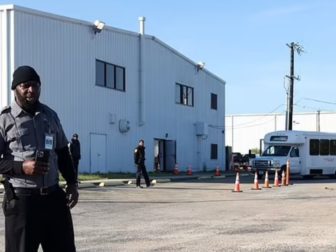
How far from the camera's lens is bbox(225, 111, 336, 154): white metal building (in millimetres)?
90188

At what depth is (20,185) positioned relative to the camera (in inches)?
183

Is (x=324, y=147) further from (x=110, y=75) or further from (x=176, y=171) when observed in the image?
(x=110, y=75)

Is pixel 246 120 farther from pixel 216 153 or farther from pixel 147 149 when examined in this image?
pixel 147 149

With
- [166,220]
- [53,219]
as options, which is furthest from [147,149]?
[53,219]

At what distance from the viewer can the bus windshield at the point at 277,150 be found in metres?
34.7

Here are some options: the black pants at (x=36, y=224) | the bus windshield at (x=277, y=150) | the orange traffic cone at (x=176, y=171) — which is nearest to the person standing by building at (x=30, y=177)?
the black pants at (x=36, y=224)

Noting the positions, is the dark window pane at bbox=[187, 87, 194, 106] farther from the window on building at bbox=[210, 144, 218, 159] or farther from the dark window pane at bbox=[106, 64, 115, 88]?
the dark window pane at bbox=[106, 64, 115, 88]

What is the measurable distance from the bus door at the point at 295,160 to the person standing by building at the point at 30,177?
30.6 meters

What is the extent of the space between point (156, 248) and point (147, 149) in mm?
29475

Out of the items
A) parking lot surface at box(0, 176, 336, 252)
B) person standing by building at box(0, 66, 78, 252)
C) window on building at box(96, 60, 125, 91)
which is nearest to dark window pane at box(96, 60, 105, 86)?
window on building at box(96, 60, 125, 91)

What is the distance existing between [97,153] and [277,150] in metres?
9.91

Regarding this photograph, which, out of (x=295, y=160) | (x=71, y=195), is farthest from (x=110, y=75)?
(x=71, y=195)

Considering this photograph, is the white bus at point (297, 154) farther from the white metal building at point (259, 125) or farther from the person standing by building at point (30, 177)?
the white metal building at point (259, 125)

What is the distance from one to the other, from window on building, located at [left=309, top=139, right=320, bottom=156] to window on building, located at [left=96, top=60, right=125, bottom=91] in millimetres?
11064
